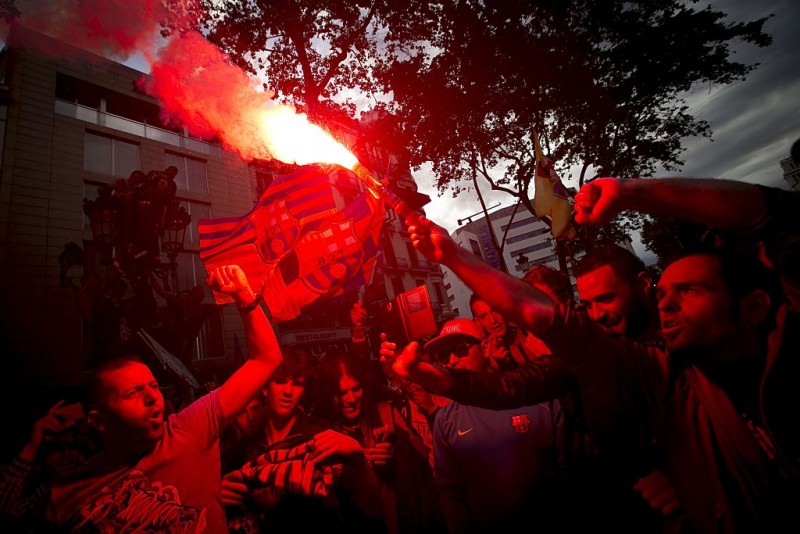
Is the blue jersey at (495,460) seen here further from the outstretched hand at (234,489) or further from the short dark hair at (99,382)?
the short dark hair at (99,382)

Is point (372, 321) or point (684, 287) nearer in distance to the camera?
point (684, 287)

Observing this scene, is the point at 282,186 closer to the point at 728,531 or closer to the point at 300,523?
the point at 300,523

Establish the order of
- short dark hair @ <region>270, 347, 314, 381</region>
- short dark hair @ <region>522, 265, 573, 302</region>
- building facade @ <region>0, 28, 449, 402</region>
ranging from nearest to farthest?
short dark hair @ <region>522, 265, 573, 302</region>, short dark hair @ <region>270, 347, 314, 381</region>, building facade @ <region>0, 28, 449, 402</region>

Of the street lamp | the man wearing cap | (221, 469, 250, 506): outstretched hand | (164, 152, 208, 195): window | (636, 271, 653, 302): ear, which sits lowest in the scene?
the man wearing cap

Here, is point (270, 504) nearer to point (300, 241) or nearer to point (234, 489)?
point (234, 489)

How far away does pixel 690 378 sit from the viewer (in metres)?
1.57

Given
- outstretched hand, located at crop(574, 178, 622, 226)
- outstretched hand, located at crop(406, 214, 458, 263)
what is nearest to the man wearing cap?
outstretched hand, located at crop(406, 214, 458, 263)

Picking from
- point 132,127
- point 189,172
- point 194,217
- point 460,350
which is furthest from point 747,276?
point 132,127

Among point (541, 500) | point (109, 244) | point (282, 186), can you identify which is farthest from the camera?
point (109, 244)

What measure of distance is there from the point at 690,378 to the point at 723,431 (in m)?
0.20

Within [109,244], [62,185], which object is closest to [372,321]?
[109,244]

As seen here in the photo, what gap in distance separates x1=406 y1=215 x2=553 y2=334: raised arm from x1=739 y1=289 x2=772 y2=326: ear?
2.70 ft

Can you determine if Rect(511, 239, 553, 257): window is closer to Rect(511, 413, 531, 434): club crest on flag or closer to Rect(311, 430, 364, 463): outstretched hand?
Rect(511, 413, 531, 434): club crest on flag

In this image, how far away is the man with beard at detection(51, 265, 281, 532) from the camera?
212cm
